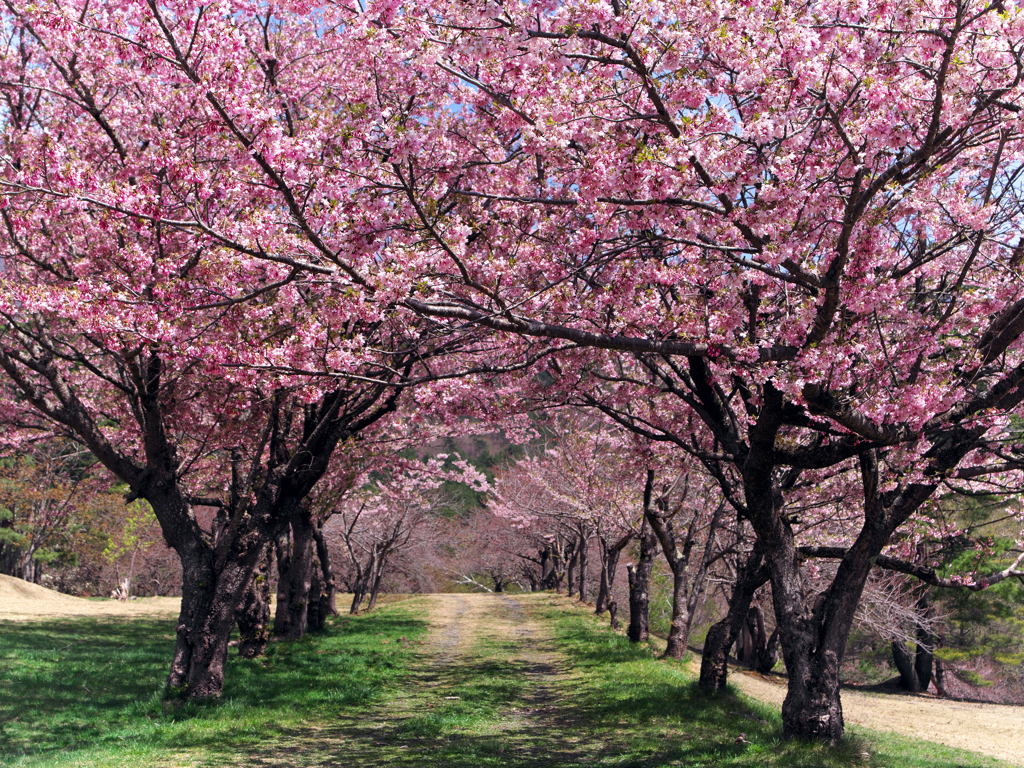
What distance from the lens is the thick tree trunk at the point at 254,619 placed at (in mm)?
14016

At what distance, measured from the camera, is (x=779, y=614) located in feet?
27.4

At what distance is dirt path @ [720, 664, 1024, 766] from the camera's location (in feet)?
50.2

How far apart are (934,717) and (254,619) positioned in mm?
18776

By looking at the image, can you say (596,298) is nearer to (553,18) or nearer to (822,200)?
(822,200)

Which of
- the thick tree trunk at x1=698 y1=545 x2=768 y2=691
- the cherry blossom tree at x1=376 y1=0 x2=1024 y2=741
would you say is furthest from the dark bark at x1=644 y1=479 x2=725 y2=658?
the cherry blossom tree at x1=376 y1=0 x2=1024 y2=741

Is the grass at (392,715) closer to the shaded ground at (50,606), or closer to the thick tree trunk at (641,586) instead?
the thick tree trunk at (641,586)

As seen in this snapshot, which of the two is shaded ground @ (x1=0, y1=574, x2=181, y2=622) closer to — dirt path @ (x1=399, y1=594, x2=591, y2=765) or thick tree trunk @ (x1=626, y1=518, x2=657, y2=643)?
dirt path @ (x1=399, y1=594, x2=591, y2=765)

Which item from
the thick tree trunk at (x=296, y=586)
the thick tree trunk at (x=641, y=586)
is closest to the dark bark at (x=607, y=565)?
the thick tree trunk at (x=641, y=586)

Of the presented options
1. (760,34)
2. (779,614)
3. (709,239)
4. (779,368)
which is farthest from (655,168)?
(779,614)

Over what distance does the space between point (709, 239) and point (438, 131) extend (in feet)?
8.89

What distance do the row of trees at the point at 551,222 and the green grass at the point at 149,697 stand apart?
0.97 metres

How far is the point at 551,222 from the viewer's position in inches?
284

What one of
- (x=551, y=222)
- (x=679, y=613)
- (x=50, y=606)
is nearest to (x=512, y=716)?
(x=679, y=613)

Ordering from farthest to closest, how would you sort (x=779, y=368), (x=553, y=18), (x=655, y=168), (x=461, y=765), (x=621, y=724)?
1. (x=621, y=724)
2. (x=461, y=765)
3. (x=779, y=368)
4. (x=655, y=168)
5. (x=553, y=18)
